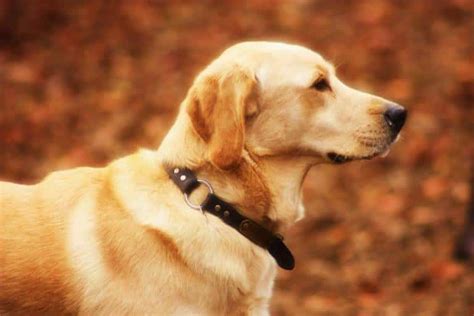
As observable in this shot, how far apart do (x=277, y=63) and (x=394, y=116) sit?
0.61 meters

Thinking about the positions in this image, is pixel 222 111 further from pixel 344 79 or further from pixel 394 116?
pixel 344 79

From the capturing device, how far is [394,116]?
12.1ft

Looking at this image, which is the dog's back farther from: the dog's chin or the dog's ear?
the dog's chin

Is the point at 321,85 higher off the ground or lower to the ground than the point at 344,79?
higher

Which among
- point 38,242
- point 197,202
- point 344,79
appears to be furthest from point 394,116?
point 344,79

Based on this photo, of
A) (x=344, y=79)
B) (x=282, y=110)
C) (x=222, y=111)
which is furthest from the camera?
(x=344, y=79)

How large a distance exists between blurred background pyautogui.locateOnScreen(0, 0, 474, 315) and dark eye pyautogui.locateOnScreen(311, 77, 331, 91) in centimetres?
232

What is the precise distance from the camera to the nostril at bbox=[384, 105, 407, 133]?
3.70 m

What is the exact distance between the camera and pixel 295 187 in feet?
11.9

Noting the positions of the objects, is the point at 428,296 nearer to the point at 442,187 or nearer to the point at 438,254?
the point at 438,254

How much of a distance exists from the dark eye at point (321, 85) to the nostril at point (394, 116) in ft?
1.00

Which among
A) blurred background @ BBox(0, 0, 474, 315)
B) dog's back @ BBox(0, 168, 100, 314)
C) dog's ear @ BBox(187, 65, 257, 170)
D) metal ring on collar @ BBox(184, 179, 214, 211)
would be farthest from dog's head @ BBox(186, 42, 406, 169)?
blurred background @ BBox(0, 0, 474, 315)

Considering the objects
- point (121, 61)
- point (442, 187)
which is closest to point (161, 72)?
point (121, 61)

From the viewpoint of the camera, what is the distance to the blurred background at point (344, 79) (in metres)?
6.14
